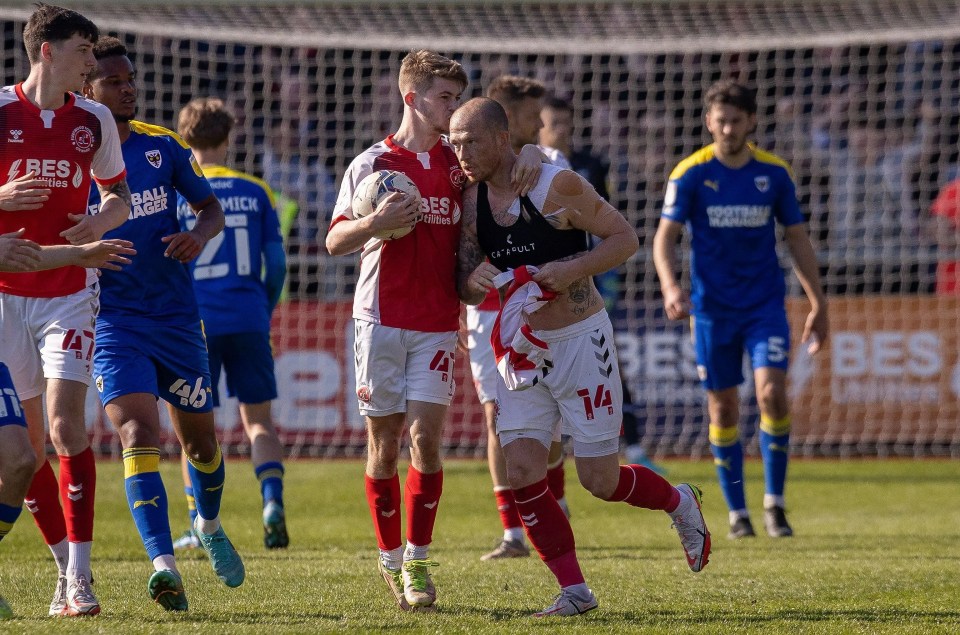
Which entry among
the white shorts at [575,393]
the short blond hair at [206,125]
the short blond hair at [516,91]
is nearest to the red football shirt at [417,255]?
the white shorts at [575,393]

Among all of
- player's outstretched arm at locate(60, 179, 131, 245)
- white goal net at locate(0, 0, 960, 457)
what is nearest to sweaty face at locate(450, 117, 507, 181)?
player's outstretched arm at locate(60, 179, 131, 245)

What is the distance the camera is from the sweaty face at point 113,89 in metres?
5.97

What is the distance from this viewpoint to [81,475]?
17.8 feet

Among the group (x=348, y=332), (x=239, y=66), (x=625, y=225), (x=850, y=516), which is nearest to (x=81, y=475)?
(x=625, y=225)

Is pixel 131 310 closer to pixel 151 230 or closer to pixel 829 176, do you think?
pixel 151 230

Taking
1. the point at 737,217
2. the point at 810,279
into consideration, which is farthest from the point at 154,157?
the point at 810,279

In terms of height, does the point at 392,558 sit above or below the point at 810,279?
below

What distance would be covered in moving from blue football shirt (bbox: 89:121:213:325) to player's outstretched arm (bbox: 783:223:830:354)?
3.95 meters

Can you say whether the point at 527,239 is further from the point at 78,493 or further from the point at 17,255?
the point at 78,493

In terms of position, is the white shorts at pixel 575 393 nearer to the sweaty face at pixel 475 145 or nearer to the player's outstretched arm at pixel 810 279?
the sweaty face at pixel 475 145

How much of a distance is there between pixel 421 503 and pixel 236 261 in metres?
3.04

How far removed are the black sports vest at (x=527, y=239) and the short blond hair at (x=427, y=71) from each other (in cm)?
53

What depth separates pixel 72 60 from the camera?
523 cm

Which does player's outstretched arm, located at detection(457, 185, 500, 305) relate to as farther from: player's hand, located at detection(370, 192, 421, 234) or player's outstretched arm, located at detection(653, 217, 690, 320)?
player's outstretched arm, located at detection(653, 217, 690, 320)
